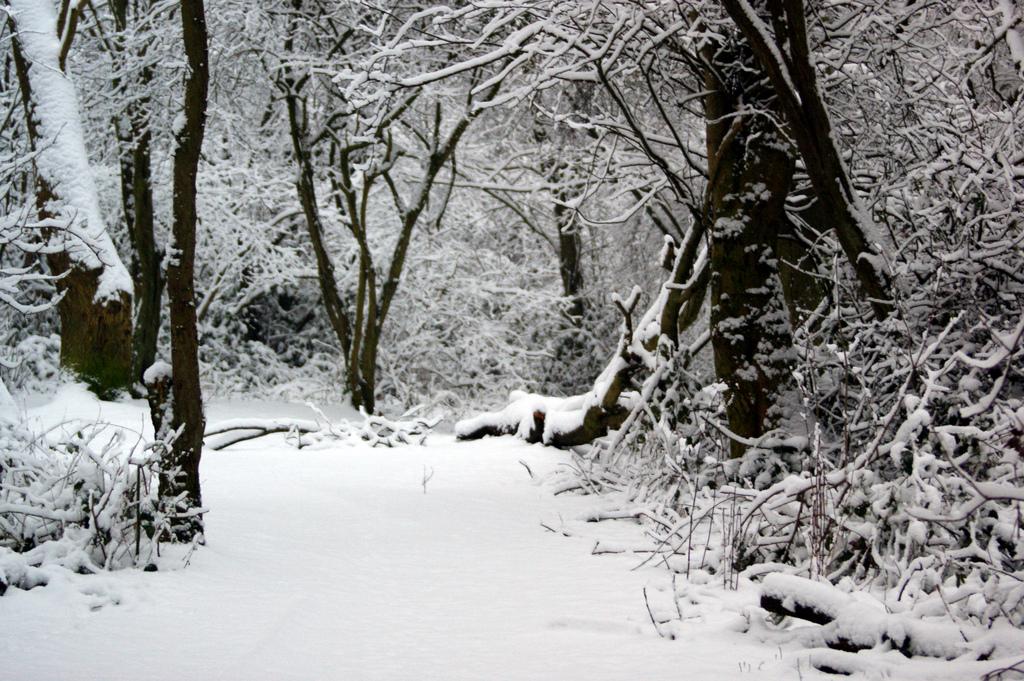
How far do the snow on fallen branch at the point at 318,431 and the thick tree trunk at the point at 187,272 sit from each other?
4384 mm

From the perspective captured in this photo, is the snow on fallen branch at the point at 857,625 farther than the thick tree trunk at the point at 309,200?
No

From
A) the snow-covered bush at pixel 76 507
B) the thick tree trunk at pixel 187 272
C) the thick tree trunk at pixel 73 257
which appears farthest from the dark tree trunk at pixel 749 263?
the thick tree trunk at pixel 73 257

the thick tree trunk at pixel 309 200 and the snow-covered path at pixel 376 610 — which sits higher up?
the thick tree trunk at pixel 309 200

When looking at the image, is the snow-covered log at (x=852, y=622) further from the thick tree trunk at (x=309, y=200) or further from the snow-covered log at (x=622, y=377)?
the thick tree trunk at (x=309, y=200)

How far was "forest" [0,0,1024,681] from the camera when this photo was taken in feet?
10.9

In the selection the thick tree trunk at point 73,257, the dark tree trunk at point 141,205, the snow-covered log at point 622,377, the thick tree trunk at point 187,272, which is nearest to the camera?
the thick tree trunk at point 187,272

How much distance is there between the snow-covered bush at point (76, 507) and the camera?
4.16m

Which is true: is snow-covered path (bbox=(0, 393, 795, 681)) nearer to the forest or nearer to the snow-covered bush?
the forest

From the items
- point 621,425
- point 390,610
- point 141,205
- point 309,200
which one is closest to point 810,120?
point 621,425

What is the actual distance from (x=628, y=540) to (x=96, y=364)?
671 centimetres

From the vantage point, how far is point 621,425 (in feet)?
24.8

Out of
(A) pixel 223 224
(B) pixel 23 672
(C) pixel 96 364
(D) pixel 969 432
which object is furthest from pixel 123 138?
(D) pixel 969 432

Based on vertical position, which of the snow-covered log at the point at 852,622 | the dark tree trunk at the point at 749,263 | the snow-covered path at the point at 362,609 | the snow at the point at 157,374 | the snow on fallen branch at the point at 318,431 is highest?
the dark tree trunk at the point at 749,263

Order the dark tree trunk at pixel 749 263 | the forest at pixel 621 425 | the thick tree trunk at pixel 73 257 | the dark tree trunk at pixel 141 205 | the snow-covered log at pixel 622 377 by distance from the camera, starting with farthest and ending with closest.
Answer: the dark tree trunk at pixel 141 205 → the thick tree trunk at pixel 73 257 → the snow-covered log at pixel 622 377 → the dark tree trunk at pixel 749 263 → the forest at pixel 621 425
